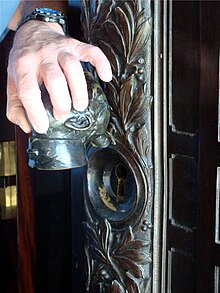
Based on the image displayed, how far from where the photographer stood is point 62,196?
2.56 ft

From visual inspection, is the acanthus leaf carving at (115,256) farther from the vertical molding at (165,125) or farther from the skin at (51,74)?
the skin at (51,74)

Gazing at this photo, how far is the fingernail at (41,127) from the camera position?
586 mm

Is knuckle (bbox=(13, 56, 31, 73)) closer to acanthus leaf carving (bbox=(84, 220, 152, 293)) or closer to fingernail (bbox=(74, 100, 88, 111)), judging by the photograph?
fingernail (bbox=(74, 100, 88, 111))

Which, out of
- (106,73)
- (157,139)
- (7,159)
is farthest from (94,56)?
(7,159)

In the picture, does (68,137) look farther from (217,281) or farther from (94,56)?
(217,281)

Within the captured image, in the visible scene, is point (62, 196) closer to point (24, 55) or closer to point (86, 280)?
point (86, 280)

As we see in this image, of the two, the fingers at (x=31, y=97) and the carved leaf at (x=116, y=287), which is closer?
the fingers at (x=31, y=97)

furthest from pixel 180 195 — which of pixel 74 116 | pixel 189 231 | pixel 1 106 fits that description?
pixel 1 106

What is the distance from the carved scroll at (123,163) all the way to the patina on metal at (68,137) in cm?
4

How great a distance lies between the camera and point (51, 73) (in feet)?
1.86

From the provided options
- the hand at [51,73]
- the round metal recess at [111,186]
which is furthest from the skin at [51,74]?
the round metal recess at [111,186]

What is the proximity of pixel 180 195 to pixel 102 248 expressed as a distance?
0.13m

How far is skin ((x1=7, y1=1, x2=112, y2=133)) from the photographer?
1.87ft

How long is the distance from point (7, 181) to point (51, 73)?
255mm
